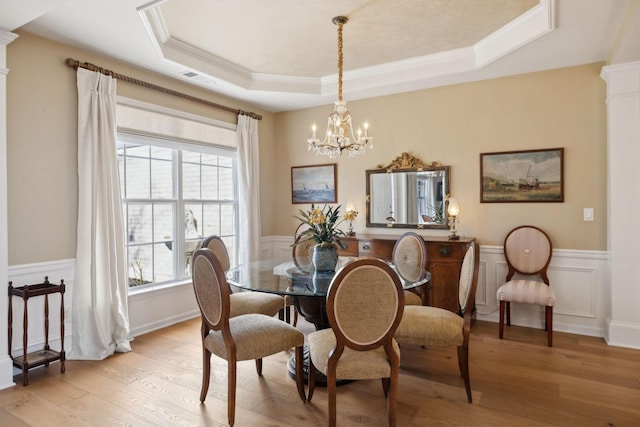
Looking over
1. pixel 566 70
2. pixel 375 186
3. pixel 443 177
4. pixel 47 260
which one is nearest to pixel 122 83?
pixel 47 260

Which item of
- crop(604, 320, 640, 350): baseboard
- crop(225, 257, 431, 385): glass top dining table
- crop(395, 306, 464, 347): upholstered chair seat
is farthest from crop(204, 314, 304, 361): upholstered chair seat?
crop(604, 320, 640, 350): baseboard

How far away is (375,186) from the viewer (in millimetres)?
4801

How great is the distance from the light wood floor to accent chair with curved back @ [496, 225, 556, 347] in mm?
447

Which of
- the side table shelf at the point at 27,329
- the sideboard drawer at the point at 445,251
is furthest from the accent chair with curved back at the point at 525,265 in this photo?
the side table shelf at the point at 27,329

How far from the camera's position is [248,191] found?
4941 mm

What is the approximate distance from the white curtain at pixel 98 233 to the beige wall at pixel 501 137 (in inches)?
107

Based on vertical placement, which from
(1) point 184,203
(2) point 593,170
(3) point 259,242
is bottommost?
(3) point 259,242

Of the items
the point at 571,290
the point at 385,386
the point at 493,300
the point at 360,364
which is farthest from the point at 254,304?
the point at 571,290

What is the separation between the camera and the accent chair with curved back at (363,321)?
199 centimetres

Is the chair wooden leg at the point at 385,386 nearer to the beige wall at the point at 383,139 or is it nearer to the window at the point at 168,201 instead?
the beige wall at the point at 383,139

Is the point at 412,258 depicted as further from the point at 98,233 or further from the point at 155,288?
the point at 98,233

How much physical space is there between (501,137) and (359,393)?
3.00 metres

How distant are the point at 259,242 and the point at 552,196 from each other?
343 centimetres

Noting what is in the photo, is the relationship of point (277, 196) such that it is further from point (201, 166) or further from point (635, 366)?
point (635, 366)
